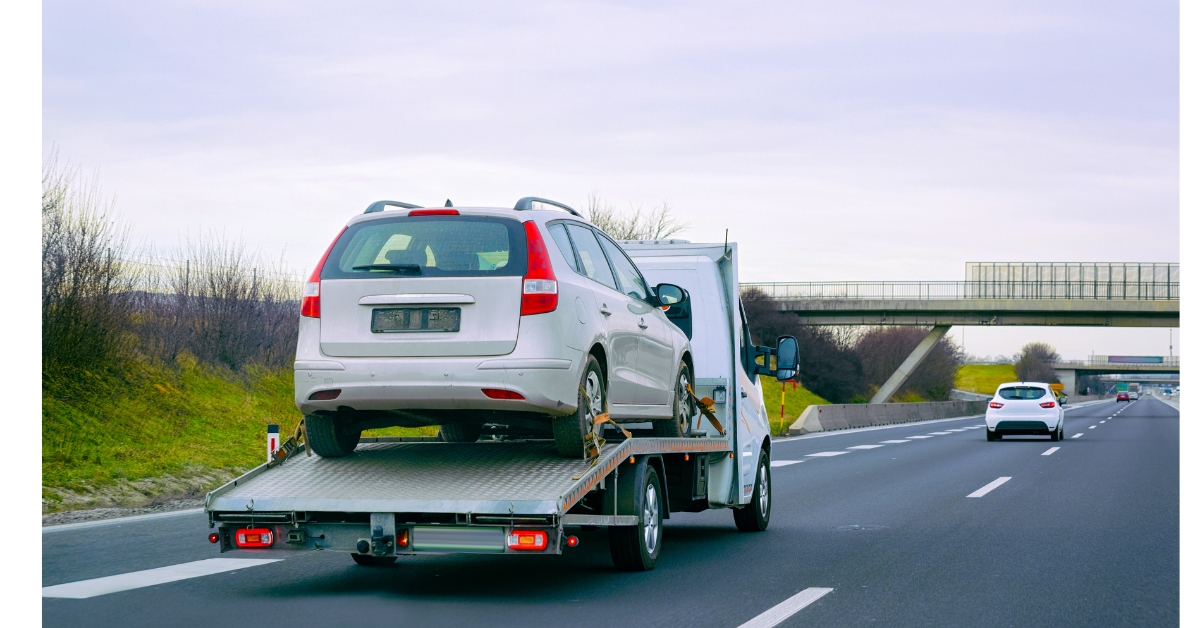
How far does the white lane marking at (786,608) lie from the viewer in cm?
638

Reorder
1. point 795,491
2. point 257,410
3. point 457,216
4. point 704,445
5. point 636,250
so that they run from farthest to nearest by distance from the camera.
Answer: point 257,410, point 795,491, point 636,250, point 704,445, point 457,216

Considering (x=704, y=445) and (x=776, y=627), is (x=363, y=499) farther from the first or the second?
(x=704, y=445)

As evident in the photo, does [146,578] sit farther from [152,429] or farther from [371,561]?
[152,429]

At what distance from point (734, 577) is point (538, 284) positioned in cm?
245

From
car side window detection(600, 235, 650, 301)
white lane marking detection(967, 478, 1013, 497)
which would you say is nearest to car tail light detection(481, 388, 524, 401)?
car side window detection(600, 235, 650, 301)

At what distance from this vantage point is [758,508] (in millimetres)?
10836

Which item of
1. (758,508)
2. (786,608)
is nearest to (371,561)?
(786,608)

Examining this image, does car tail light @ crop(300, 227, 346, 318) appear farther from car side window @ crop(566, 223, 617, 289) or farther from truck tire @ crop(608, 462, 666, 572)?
truck tire @ crop(608, 462, 666, 572)

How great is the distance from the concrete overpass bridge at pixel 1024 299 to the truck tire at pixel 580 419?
57.6 meters

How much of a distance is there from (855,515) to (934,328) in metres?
57.0

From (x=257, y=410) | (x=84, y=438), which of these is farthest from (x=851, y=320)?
(x=84, y=438)

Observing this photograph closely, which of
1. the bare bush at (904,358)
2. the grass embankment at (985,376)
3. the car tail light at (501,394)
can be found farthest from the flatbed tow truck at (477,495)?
the grass embankment at (985,376)

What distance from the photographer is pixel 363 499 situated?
680 cm

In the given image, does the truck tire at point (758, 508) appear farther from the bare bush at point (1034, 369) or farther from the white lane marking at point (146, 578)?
the bare bush at point (1034, 369)
